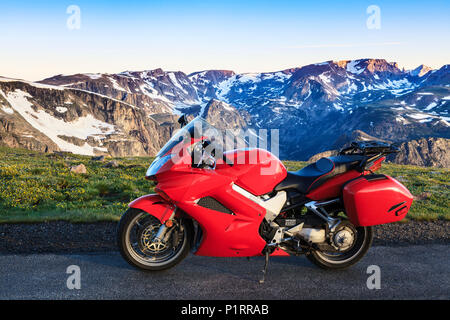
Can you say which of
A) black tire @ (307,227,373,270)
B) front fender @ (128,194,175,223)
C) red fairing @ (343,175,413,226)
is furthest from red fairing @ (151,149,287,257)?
red fairing @ (343,175,413,226)

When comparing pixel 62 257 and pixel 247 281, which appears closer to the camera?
pixel 247 281

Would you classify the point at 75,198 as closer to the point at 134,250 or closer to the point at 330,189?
the point at 134,250

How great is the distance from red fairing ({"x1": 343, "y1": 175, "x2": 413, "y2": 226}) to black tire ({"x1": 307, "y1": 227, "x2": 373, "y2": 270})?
0.38m

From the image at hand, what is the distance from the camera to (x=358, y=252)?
5227 mm

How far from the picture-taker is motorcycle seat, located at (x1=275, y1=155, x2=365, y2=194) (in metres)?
5.13

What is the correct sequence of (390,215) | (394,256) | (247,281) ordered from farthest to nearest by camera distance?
1. (394,256)
2. (390,215)
3. (247,281)

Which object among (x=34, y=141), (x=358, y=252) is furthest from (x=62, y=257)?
(x=34, y=141)

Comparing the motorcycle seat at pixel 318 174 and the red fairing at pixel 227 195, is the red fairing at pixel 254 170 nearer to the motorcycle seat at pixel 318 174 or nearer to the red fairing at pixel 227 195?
the red fairing at pixel 227 195

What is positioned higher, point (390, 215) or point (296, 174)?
point (296, 174)

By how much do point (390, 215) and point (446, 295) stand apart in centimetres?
126

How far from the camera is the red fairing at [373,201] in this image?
16.2 ft

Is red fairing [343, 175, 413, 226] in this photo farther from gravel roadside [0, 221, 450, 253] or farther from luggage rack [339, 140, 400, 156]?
gravel roadside [0, 221, 450, 253]
